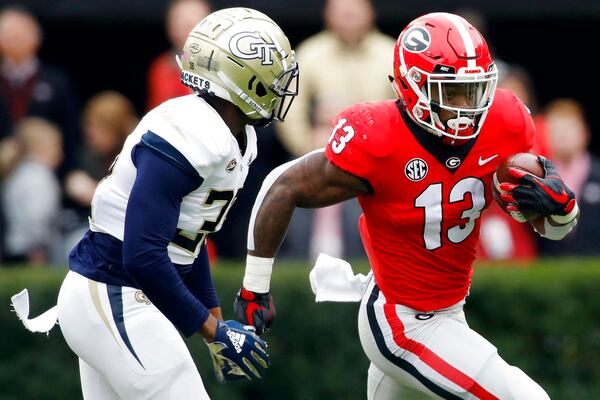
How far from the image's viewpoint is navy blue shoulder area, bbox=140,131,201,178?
457 cm

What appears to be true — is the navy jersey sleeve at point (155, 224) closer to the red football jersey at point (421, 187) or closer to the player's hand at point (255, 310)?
the player's hand at point (255, 310)

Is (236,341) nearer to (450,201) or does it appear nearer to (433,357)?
(433,357)

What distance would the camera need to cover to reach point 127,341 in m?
4.73

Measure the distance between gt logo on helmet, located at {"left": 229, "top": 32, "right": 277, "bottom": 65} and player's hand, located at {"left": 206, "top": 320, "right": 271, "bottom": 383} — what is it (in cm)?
99

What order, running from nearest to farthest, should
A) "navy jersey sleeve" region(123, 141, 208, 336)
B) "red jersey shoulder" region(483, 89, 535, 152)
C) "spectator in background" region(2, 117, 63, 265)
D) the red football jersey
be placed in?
"navy jersey sleeve" region(123, 141, 208, 336) < the red football jersey < "red jersey shoulder" region(483, 89, 535, 152) < "spectator in background" region(2, 117, 63, 265)

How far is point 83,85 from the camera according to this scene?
10969 mm

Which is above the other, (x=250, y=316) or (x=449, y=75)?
(x=449, y=75)

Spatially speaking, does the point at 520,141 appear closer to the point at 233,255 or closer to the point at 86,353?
the point at 86,353

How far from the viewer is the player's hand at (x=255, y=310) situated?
16.6 ft

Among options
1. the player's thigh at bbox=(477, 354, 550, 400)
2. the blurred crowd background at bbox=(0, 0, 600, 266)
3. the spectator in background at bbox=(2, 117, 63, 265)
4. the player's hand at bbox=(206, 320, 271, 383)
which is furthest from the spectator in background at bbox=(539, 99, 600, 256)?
the player's hand at bbox=(206, 320, 271, 383)

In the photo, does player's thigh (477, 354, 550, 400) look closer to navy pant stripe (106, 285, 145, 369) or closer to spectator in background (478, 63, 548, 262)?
navy pant stripe (106, 285, 145, 369)

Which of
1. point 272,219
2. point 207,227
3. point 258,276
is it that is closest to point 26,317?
point 207,227

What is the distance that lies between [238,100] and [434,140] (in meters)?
0.76

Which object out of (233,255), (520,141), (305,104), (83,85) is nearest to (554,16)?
(305,104)
